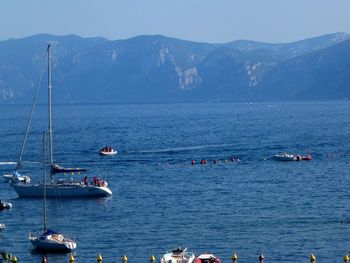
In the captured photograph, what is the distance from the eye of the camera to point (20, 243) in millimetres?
82250

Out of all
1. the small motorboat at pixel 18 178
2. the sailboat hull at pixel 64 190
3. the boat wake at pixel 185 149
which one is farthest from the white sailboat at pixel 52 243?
the boat wake at pixel 185 149

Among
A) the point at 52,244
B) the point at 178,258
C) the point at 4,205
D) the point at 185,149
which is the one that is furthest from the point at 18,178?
the point at 185,149

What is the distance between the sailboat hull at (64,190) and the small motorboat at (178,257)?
37.4 m

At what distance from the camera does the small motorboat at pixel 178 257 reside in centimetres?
7100

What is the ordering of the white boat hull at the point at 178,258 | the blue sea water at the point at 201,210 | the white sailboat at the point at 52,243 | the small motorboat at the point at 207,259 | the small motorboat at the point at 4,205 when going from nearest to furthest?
the small motorboat at the point at 207,259 → the white boat hull at the point at 178,258 → the white sailboat at the point at 52,243 → the blue sea water at the point at 201,210 → the small motorboat at the point at 4,205

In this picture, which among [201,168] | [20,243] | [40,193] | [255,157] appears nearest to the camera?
[20,243]

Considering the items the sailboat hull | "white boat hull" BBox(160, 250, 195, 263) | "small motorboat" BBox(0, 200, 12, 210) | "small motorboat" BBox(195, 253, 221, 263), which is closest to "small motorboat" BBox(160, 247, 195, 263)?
"white boat hull" BBox(160, 250, 195, 263)

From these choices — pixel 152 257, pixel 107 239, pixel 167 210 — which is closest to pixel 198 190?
pixel 167 210

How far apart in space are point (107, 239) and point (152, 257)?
10908mm

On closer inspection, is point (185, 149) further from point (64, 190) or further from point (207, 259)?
point (207, 259)

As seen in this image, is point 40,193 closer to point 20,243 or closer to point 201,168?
point 20,243

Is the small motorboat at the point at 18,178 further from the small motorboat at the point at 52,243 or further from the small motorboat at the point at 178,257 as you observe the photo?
the small motorboat at the point at 178,257

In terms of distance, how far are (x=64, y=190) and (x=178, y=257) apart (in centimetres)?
3918

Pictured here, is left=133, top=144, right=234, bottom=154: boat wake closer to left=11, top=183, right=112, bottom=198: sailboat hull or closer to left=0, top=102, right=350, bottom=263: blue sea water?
left=0, top=102, right=350, bottom=263: blue sea water
